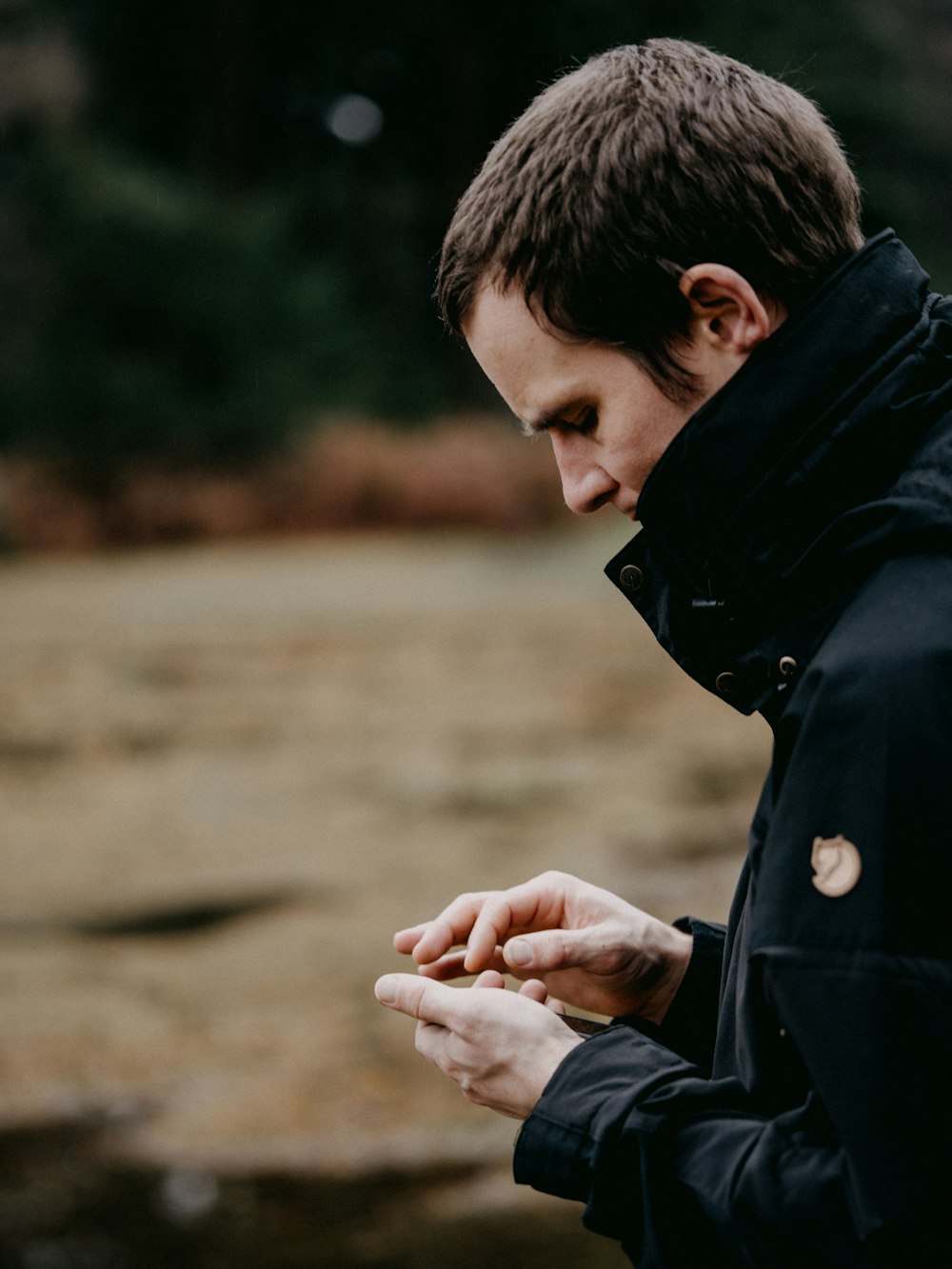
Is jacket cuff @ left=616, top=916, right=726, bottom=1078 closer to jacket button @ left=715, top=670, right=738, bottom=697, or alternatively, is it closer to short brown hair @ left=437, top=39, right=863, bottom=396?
jacket button @ left=715, top=670, right=738, bottom=697

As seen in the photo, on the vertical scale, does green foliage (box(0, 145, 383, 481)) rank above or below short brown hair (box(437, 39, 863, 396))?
below

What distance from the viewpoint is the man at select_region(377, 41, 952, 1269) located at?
3.93 ft

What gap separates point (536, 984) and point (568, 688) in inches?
345

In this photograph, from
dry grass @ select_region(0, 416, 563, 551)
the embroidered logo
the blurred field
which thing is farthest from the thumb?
dry grass @ select_region(0, 416, 563, 551)

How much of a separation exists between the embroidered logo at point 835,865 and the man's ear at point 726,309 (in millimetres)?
476

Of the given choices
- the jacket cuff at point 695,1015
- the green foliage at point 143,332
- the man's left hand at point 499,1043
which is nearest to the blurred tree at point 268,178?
the green foliage at point 143,332

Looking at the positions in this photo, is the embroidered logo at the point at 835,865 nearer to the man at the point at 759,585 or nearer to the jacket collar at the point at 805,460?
the man at the point at 759,585

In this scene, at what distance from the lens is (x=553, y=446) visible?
162cm

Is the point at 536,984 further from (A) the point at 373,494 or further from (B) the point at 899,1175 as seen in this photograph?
(A) the point at 373,494

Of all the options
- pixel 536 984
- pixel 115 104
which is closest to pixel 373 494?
pixel 115 104

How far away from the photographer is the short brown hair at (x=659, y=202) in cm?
142

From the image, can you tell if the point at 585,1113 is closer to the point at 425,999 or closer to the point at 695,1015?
the point at 425,999

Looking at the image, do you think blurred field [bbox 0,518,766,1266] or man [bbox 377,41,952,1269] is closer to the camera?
man [bbox 377,41,952,1269]

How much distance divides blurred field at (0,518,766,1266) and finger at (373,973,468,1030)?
294cm
